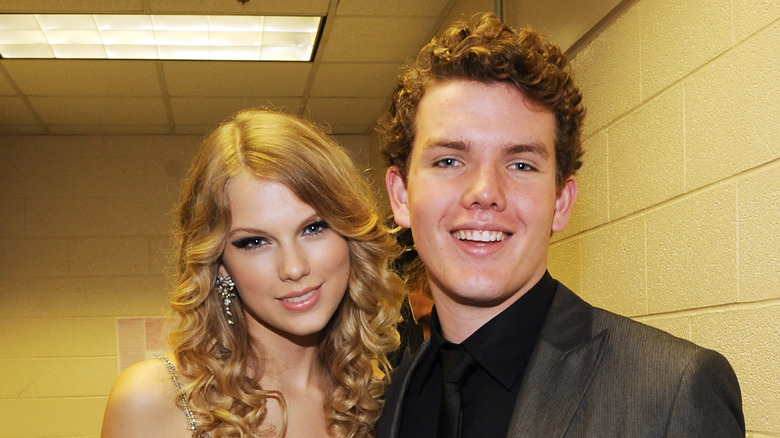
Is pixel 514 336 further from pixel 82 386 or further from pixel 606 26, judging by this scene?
pixel 82 386

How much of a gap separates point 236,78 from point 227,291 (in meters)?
3.48

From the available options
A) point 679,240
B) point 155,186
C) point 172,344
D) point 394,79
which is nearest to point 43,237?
point 155,186

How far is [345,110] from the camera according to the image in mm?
6043

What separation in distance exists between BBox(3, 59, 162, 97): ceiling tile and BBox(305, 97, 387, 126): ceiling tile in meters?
1.10

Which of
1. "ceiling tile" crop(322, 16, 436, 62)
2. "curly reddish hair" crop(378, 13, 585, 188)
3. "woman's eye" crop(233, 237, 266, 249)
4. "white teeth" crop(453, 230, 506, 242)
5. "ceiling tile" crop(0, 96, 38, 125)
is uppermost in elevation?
"ceiling tile" crop(322, 16, 436, 62)

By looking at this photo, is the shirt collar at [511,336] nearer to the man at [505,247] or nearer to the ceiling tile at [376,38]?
the man at [505,247]

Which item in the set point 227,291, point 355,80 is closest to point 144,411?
point 227,291

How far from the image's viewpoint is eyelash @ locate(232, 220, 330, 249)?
5.90 feet

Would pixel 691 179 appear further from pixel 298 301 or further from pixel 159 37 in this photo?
pixel 159 37

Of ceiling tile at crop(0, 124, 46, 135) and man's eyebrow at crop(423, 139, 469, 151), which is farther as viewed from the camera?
ceiling tile at crop(0, 124, 46, 135)

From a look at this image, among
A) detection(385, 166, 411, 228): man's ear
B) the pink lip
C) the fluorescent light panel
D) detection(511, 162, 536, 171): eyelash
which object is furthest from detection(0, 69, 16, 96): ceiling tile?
detection(511, 162, 536, 171): eyelash

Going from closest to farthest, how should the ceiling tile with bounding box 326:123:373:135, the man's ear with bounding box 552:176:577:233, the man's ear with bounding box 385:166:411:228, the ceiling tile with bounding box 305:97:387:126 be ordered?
1. the man's ear with bounding box 552:176:577:233
2. the man's ear with bounding box 385:166:411:228
3. the ceiling tile with bounding box 305:97:387:126
4. the ceiling tile with bounding box 326:123:373:135

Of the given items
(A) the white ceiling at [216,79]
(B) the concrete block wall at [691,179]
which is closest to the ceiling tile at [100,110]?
(A) the white ceiling at [216,79]

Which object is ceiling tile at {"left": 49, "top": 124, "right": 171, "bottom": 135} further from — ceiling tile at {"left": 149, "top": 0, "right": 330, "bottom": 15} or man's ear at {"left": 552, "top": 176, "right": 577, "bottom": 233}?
man's ear at {"left": 552, "top": 176, "right": 577, "bottom": 233}
